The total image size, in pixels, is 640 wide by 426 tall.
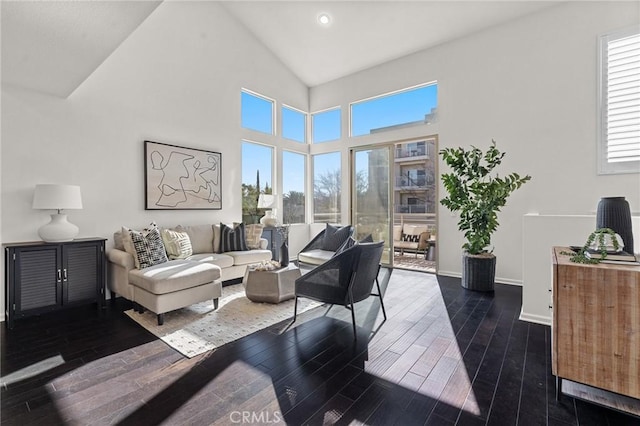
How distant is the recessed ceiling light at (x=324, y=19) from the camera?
496 cm

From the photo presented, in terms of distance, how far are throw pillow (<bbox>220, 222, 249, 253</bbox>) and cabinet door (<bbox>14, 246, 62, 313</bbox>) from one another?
1.98 meters

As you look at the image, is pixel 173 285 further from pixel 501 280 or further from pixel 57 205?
pixel 501 280

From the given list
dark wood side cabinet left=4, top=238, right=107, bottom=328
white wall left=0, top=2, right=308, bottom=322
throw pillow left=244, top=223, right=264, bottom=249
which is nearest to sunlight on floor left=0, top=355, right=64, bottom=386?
dark wood side cabinet left=4, top=238, right=107, bottom=328

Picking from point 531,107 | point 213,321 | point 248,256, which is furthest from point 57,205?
point 531,107

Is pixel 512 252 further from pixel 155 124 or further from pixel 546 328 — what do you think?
pixel 155 124

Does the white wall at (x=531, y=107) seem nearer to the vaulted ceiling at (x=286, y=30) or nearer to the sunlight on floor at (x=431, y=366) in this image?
the vaulted ceiling at (x=286, y=30)

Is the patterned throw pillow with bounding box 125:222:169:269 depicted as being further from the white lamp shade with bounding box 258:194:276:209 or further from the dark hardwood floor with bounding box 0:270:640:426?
the white lamp shade with bounding box 258:194:276:209

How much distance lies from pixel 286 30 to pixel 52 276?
517 centimetres

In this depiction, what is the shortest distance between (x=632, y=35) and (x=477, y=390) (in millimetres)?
4808

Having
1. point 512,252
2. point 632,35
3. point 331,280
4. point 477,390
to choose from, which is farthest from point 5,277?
point 632,35

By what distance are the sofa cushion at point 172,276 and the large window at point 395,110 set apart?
14.0 feet

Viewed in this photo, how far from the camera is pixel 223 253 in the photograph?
4.65m

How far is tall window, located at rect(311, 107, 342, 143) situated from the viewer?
6698mm

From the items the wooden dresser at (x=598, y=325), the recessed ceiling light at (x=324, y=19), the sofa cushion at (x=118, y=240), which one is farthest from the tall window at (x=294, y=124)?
the wooden dresser at (x=598, y=325)
